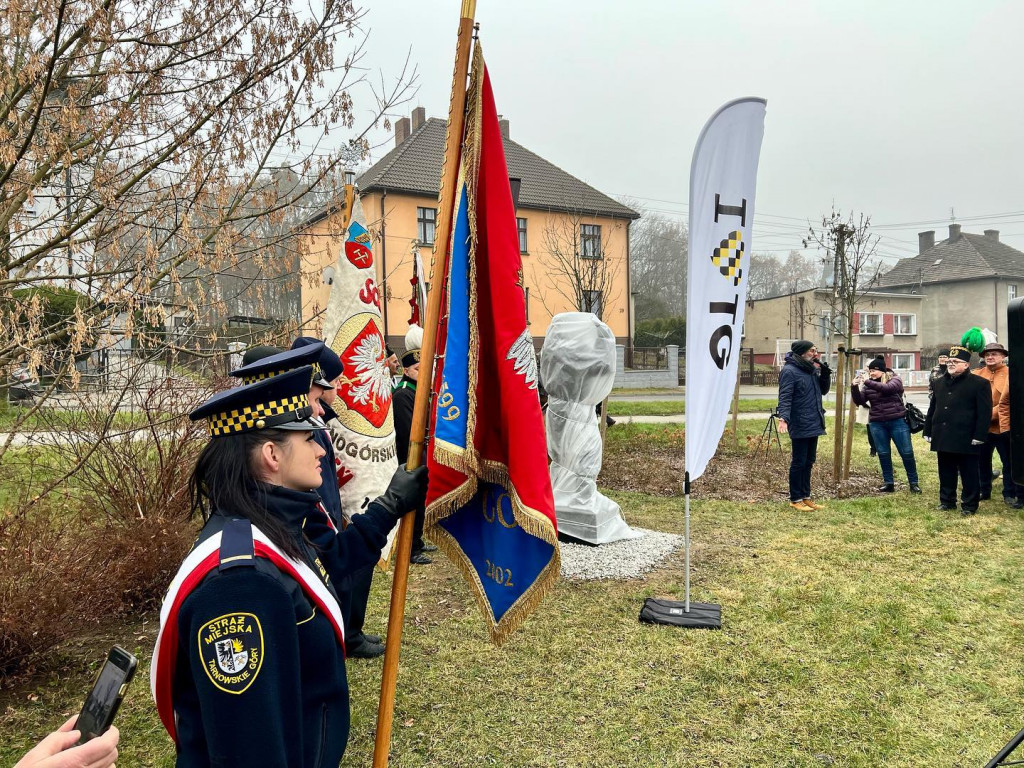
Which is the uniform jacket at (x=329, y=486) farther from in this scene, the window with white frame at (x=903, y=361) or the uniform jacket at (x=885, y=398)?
the window with white frame at (x=903, y=361)

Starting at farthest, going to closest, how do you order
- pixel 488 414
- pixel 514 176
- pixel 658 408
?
pixel 514 176 → pixel 658 408 → pixel 488 414

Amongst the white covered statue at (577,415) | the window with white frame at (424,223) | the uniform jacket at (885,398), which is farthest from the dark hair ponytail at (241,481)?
the window with white frame at (424,223)

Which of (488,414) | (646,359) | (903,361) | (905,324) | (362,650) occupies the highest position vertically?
(905,324)

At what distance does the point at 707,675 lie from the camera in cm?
406

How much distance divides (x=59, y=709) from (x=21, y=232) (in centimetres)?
263

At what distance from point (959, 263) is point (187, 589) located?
55.9 metres

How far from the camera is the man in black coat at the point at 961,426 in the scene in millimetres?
8078

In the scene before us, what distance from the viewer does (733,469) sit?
35.9 feet

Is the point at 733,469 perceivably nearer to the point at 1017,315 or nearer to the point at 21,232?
the point at 1017,315

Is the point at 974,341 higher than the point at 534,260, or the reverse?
the point at 534,260

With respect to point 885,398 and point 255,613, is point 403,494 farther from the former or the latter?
point 885,398

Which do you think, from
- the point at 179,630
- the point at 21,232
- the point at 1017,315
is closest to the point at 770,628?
the point at 1017,315

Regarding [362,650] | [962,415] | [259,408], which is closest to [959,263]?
[962,415]

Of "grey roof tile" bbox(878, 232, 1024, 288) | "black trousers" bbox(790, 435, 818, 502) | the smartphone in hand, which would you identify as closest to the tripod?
"black trousers" bbox(790, 435, 818, 502)
